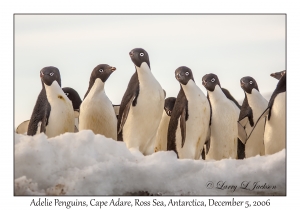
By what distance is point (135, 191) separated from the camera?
6043 mm

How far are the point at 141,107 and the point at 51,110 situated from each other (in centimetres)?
82

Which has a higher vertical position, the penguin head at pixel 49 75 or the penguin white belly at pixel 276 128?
the penguin head at pixel 49 75

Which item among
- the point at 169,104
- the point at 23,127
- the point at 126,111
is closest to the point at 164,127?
the point at 169,104

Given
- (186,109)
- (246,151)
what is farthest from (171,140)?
(246,151)

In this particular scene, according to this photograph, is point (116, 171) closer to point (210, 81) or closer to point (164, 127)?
point (164, 127)

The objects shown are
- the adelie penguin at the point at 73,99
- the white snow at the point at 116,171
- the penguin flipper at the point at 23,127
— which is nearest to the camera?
the white snow at the point at 116,171

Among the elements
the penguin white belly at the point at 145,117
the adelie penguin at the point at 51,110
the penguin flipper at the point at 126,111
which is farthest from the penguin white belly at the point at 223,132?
the adelie penguin at the point at 51,110

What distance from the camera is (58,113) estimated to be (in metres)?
7.09

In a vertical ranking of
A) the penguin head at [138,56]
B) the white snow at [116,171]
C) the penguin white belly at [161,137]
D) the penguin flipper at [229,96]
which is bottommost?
the white snow at [116,171]

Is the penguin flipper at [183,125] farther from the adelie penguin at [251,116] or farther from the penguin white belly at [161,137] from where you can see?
the adelie penguin at [251,116]

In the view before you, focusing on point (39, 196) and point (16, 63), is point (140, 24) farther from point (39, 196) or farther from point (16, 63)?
point (39, 196)

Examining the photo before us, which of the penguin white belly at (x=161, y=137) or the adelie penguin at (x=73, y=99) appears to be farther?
the penguin white belly at (x=161, y=137)

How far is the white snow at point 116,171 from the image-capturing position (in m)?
6.01

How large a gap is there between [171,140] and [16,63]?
1514mm
